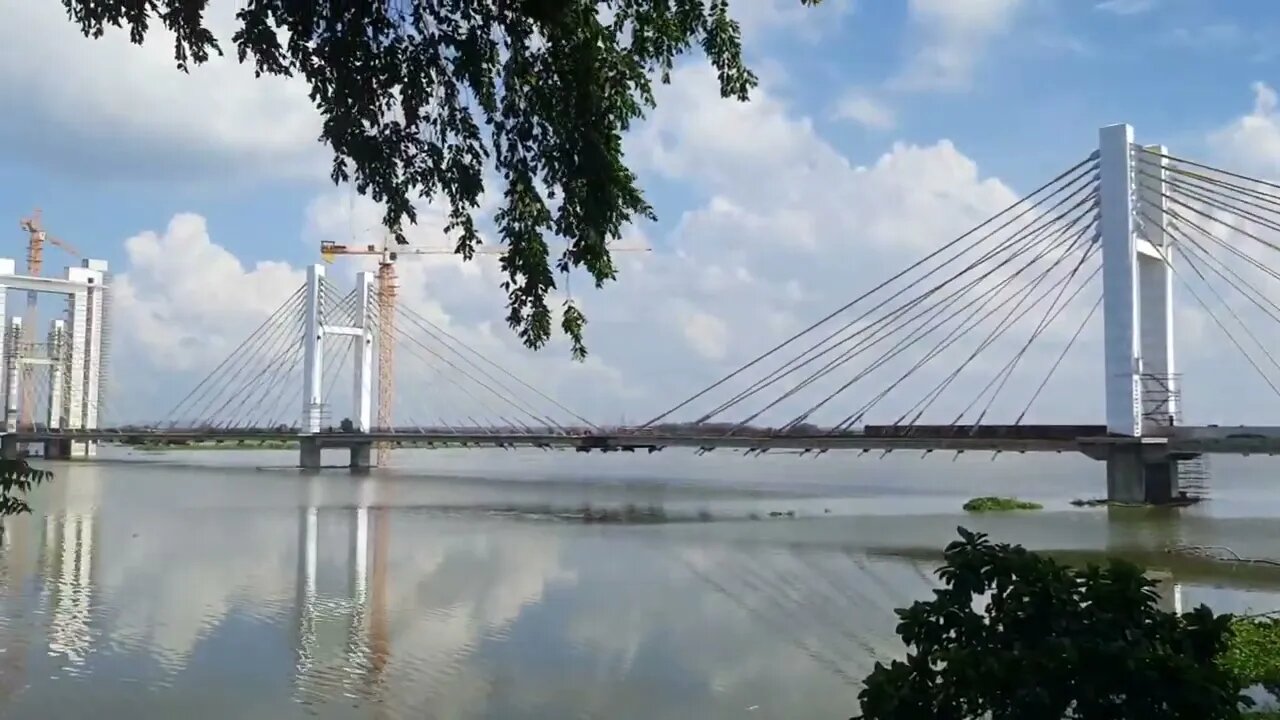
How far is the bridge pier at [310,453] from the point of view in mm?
69875

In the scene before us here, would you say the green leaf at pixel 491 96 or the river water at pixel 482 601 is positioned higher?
the green leaf at pixel 491 96

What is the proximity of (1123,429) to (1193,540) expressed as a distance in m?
9.00

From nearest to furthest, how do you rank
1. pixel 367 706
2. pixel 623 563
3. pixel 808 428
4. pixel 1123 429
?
pixel 367 706
pixel 623 563
pixel 1123 429
pixel 808 428

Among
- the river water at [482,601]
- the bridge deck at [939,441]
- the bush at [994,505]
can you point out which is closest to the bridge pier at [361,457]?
the bridge deck at [939,441]

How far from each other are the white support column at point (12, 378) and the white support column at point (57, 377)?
247 cm

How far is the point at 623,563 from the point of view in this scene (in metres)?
20.2

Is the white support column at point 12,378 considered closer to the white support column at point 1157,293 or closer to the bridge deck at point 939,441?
the bridge deck at point 939,441

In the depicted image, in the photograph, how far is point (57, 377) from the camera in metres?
85.6

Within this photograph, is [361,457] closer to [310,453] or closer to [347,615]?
[310,453]

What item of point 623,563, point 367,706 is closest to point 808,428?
point 623,563

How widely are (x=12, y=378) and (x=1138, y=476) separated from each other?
76635 millimetres

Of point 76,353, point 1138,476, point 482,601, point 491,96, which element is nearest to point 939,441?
point 1138,476

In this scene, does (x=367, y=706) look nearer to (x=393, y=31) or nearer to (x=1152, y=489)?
(x=393, y=31)

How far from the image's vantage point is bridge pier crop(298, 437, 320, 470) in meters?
69.9
